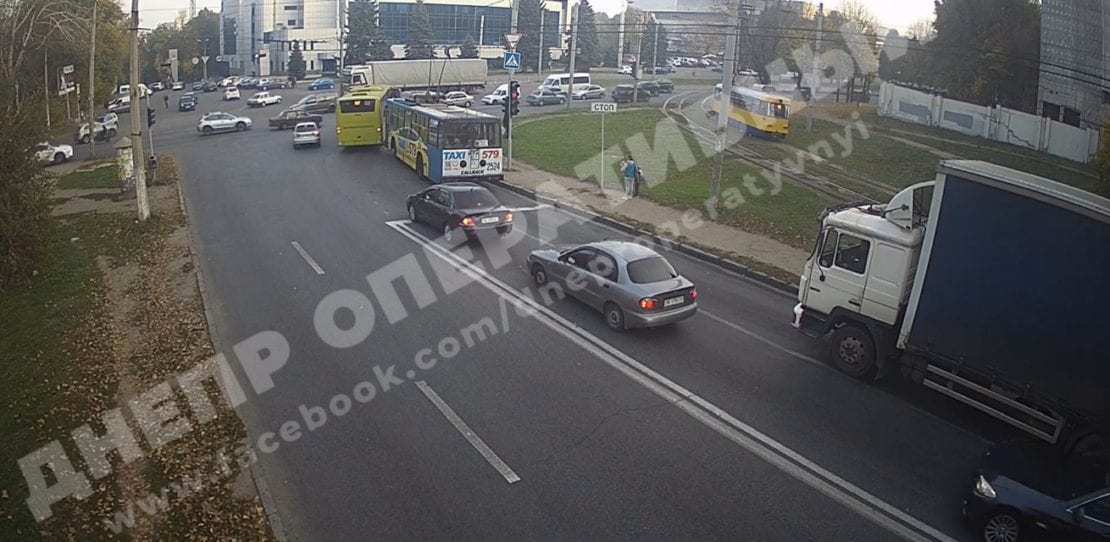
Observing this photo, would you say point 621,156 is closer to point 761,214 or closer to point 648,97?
point 761,214

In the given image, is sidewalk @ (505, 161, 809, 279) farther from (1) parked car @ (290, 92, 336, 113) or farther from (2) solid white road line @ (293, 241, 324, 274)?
(1) parked car @ (290, 92, 336, 113)

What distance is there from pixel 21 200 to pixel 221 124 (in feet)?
100

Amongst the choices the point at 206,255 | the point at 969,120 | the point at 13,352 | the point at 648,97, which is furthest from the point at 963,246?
the point at 648,97

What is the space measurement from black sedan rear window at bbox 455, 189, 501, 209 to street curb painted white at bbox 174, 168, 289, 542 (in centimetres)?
650

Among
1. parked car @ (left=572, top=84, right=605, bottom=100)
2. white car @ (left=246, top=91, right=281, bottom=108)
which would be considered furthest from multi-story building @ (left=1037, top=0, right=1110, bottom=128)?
white car @ (left=246, top=91, right=281, bottom=108)

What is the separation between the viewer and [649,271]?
13812 mm

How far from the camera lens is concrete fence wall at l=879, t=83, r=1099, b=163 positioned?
116ft

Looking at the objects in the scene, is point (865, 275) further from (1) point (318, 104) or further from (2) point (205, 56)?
(2) point (205, 56)

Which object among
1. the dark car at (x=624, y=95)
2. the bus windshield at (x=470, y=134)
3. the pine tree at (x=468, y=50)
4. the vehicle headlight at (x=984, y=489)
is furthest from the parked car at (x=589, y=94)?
the vehicle headlight at (x=984, y=489)

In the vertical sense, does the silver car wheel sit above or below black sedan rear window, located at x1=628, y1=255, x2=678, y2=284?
below

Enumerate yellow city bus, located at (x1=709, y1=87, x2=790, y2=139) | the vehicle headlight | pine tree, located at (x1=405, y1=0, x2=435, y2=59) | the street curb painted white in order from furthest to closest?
pine tree, located at (x1=405, y1=0, x2=435, y2=59) < yellow city bus, located at (x1=709, y1=87, x2=790, y2=139) < the street curb painted white < the vehicle headlight

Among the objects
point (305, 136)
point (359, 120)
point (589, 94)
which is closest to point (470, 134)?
point (359, 120)

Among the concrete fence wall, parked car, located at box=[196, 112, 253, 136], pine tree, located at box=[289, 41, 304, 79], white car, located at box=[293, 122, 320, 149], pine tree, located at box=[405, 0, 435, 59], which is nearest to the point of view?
the concrete fence wall

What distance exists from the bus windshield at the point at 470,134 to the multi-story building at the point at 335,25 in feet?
260
